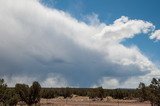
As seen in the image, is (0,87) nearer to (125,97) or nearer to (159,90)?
(159,90)

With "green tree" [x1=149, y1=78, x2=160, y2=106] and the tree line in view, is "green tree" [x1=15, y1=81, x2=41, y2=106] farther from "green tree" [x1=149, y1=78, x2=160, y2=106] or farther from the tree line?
"green tree" [x1=149, y1=78, x2=160, y2=106]

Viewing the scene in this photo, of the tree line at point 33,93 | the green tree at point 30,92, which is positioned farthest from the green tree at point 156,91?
the green tree at point 30,92

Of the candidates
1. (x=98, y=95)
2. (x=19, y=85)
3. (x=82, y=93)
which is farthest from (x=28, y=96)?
(x=82, y=93)

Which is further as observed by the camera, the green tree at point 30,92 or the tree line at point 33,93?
the green tree at point 30,92

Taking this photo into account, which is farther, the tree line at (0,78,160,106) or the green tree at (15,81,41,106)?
the green tree at (15,81,41,106)

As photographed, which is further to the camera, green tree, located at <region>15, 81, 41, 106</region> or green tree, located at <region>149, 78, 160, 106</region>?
green tree, located at <region>15, 81, 41, 106</region>

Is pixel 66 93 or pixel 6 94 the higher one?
pixel 66 93

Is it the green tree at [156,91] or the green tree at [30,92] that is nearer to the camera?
the green tree at [156,91]

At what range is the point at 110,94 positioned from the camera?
6713 inches

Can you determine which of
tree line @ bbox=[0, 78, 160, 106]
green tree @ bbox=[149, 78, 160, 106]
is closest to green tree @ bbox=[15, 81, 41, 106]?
tree line @ bbox=[0, 78, 160, 106]

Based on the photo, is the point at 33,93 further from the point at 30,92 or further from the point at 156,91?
the point at 156,91

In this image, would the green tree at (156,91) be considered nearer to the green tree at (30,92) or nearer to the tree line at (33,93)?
the tree line at (33,93)

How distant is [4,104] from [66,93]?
120 meters

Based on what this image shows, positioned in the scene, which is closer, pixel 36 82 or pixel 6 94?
pixel 6 94
